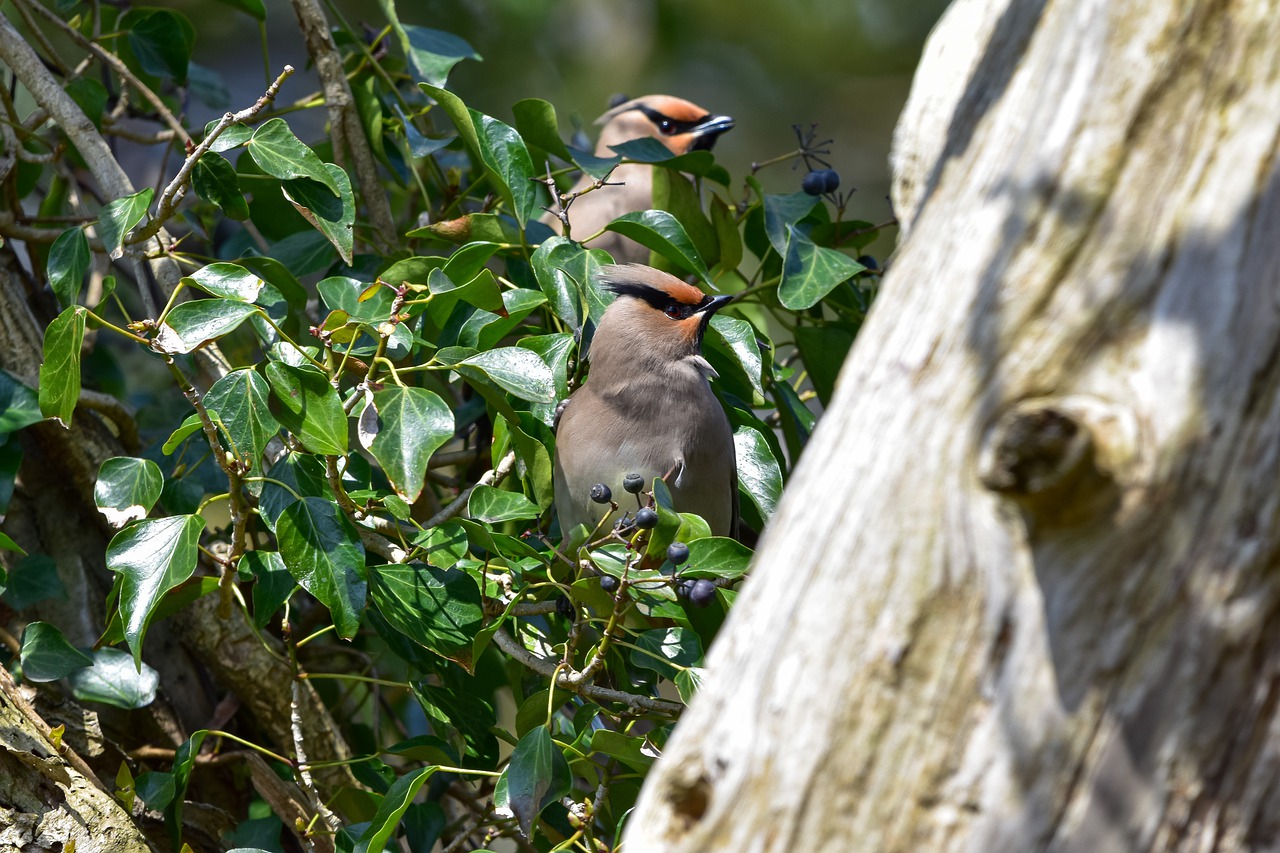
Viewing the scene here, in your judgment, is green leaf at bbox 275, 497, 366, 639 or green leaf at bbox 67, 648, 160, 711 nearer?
green leaf at bbox 275, 497, 366, 639

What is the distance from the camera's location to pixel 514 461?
238 centimetres

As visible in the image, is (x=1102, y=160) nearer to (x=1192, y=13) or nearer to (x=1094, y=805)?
(x=1192, y=13)

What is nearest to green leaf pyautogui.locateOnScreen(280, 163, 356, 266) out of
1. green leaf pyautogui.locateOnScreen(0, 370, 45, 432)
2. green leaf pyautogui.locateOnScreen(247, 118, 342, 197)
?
green leaf pyautogui.locateOnScreen(247, 118, 342, 197)

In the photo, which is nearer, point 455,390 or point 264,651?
point 264,651

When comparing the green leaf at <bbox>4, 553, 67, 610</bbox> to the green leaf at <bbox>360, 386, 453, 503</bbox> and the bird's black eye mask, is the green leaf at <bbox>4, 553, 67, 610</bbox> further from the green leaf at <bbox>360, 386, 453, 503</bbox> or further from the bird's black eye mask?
the bird's black eye mask

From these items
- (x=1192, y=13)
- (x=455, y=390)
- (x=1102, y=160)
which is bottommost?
(x=455, y=390)

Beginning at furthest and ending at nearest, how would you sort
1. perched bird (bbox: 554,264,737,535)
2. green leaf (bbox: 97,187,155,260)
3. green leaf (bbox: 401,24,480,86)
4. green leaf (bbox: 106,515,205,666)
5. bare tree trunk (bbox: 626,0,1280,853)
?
1. perched bird (bbox: 554,264,737,535)
2. green leaf (bbox: 401,24,480,86)
3. green leaf (bbox: 97,187,155,260)
4. green leaf (bbox: 106,515,205,666)
5. bare tree trunk (bbox: 626,0,1280,853)

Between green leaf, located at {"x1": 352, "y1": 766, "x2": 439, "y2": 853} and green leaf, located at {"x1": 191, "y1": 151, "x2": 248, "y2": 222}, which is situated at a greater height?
green leaf, located at {"x1": 191, "y1": 151, "x2": 248, "y2": 222}

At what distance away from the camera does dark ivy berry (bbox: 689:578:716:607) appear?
6.33ft

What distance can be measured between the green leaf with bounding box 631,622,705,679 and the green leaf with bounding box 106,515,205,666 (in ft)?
2.28

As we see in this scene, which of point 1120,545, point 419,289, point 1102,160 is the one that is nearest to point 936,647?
point 1120,545

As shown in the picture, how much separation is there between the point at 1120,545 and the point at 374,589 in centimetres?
123

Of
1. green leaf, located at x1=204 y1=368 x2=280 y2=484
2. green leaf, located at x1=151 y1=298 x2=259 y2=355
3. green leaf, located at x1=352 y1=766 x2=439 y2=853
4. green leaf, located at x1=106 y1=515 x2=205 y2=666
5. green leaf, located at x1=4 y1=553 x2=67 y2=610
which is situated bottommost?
green leaf, located at x1=4 y1=553 x2=67 y2=610

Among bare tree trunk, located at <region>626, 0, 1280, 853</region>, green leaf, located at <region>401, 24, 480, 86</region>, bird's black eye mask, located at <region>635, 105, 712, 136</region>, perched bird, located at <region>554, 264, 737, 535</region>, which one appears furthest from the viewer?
bird's black eye mask, located at <region>635, 105, 712, 136</region>
